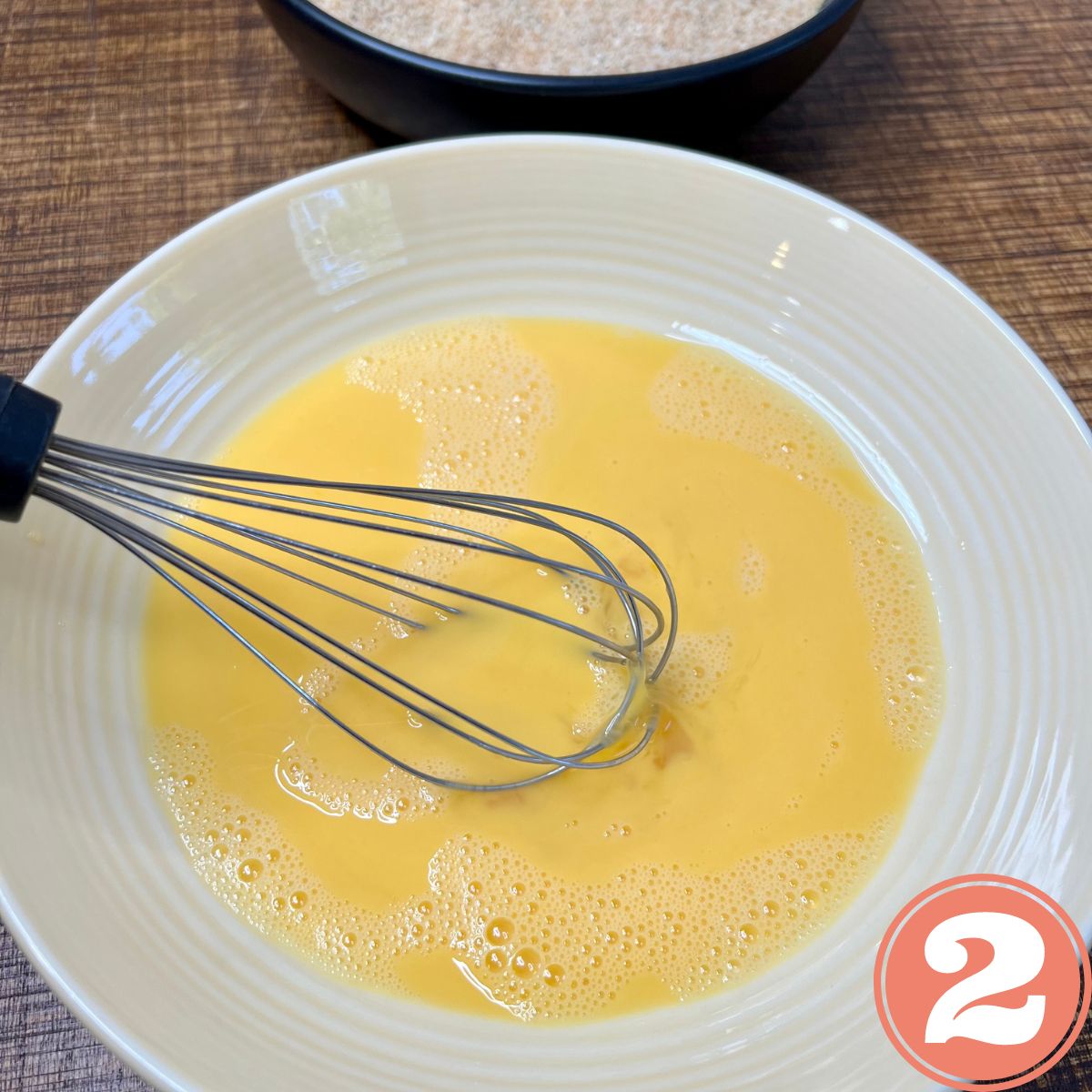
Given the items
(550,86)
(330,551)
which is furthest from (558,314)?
(330,551)

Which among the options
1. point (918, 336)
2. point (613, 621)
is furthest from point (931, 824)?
point (918, 336)

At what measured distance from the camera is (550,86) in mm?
657

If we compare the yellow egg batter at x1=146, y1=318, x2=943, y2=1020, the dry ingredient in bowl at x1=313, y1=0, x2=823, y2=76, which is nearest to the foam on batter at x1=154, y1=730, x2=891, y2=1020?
the yellow egg batter at x1=146, y1=318, x2=943, y2=1020

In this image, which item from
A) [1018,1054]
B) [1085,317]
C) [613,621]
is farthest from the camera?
[1085,317]

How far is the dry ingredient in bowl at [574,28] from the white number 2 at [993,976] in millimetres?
628

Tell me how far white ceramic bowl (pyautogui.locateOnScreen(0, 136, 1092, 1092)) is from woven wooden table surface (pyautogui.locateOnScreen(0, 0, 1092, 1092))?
0.15m

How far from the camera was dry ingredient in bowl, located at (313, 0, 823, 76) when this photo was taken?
2.41 ft

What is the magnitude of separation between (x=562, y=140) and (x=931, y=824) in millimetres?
524

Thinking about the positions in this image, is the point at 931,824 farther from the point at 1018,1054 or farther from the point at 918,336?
the point at 918,336

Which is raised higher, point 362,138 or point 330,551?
point 362,138

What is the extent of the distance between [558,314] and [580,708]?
0.31 meters

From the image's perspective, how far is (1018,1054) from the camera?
52cm

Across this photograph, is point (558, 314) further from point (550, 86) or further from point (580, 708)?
point (580, 708)

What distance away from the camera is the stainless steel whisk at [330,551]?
1.65 ft
